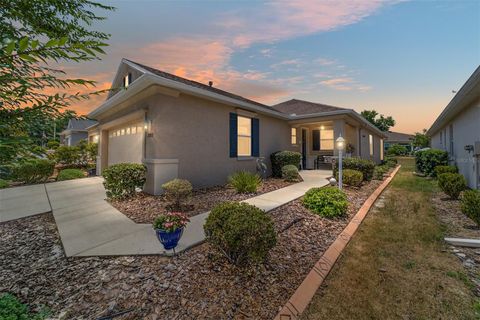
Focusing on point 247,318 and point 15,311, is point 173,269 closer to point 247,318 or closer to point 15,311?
point 247,318

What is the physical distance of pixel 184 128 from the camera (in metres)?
6.87

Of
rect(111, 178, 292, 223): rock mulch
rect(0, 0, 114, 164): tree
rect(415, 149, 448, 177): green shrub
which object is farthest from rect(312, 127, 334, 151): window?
rect(0, 0, 114, 164): tree

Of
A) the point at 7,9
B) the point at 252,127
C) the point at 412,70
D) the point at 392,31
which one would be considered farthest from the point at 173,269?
the point at 412,70

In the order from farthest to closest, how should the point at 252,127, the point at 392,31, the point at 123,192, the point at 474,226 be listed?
1. the point at 252,127
2. the point at 392,31
3. the point at 123,192
4. the point at 474,226

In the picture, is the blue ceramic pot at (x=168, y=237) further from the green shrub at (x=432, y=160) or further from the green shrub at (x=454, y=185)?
the green shrub at (x=432, y=160)

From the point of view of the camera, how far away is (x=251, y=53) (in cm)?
885

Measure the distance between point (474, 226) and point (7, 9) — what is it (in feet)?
27.7

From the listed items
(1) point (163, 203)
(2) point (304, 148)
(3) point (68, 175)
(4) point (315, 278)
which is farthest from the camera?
(2) point (304, 148)

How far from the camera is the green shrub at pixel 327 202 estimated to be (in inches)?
193

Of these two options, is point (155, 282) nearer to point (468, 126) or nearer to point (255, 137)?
point (255, 137)

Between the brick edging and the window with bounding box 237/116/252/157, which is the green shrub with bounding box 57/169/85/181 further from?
the brick edging

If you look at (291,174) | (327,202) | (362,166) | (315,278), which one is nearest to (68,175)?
(291,174)

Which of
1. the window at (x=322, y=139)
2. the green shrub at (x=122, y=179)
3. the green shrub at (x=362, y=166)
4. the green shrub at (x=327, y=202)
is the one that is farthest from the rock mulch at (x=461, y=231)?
the window at (x=322, y=139)

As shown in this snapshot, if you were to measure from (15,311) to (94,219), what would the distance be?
111 inches
